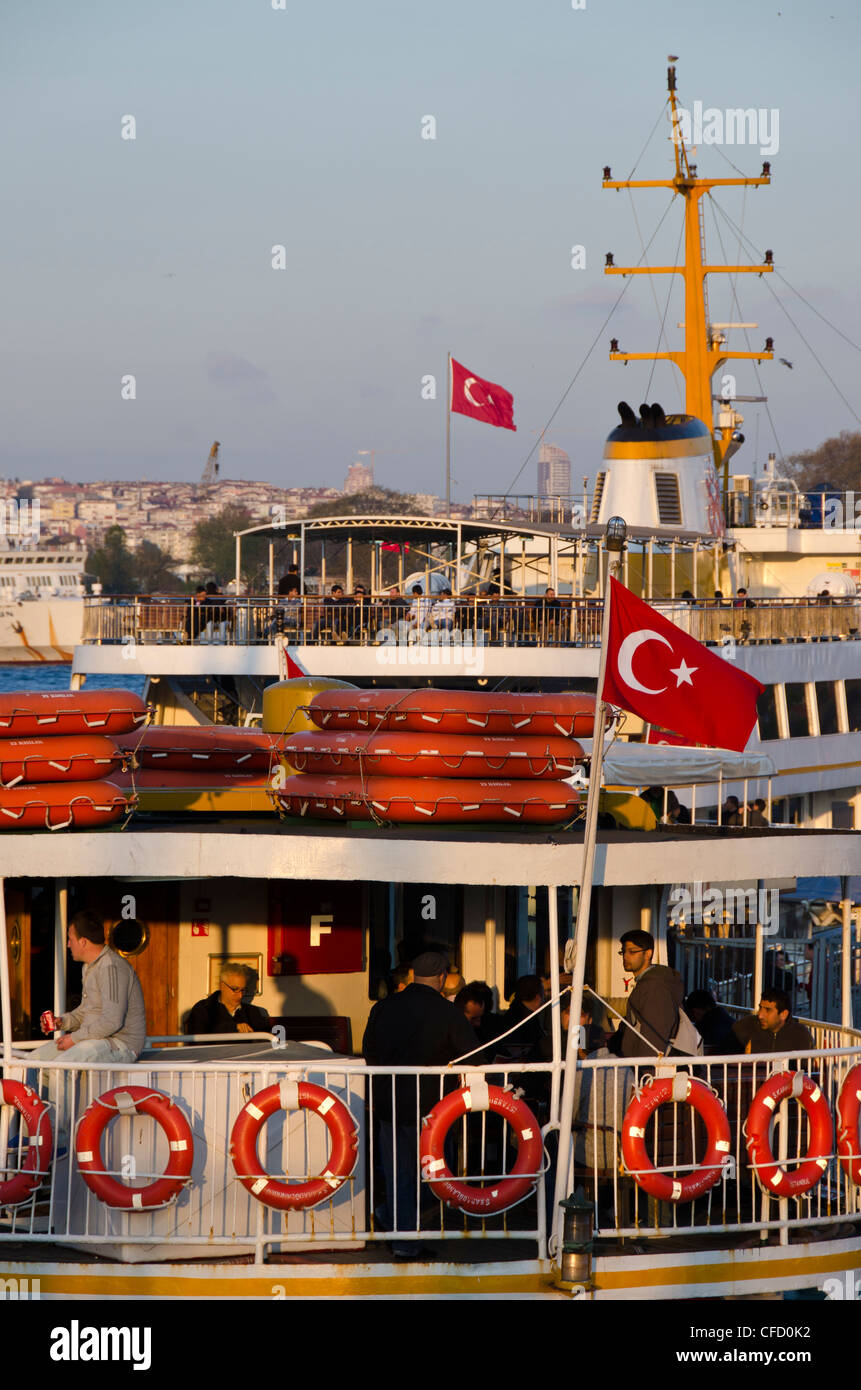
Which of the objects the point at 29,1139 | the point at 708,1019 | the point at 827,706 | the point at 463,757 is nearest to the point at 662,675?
the point at 463,757

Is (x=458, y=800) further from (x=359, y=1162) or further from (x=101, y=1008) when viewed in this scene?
(x=101, y=1008)

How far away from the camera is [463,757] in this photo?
1082cm

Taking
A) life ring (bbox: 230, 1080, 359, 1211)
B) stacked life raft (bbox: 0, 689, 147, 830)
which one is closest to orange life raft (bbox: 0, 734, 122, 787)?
stacked life raft (bbox: 0, 689, 147, 830)

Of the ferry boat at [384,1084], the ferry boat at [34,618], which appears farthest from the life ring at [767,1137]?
the ferry boat at [34,618]

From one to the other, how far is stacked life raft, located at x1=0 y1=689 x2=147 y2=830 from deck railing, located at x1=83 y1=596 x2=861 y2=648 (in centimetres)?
1588

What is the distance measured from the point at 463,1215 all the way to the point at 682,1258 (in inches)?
50.3

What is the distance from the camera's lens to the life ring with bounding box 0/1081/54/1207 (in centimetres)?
940

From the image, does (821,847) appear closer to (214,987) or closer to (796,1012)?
(214,987)

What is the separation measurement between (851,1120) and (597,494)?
28.8 metres

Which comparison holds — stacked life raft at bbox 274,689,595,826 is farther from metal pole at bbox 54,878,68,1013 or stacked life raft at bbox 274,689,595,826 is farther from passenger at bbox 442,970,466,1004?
metal pole at bbox 54,878,68,1013

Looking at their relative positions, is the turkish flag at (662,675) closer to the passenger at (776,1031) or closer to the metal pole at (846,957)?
the passenger at (776,1031)

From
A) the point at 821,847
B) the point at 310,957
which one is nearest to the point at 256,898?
Answer: the point at 310,957

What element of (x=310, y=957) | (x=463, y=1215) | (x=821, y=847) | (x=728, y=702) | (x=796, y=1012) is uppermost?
(x=728, y=702)

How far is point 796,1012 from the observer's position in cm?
1997
